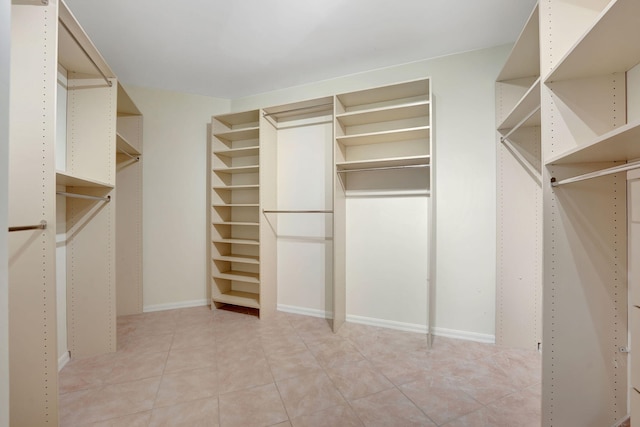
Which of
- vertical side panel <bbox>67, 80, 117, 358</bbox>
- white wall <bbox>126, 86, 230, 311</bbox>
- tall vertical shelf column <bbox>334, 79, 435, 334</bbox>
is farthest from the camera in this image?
white wall <bbox>126, 86, 230, 311</bbox>

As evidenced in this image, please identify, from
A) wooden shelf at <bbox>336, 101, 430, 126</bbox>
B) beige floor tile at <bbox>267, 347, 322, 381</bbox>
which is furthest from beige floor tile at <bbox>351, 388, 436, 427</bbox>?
wooden shelf at <bbox>336, 101, 430, 126</bbox>

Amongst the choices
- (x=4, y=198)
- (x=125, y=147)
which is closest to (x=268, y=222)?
(x=125, y=147)

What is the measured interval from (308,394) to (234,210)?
2297mm

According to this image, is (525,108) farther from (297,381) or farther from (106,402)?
(106,402)

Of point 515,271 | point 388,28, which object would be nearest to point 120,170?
point 388,28

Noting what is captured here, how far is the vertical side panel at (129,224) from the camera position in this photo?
299 centimetres

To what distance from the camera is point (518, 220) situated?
2.24 m

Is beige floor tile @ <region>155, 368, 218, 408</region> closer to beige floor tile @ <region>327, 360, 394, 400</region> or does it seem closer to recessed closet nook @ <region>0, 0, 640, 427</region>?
recessed closet nook @ <region>0, 0, 640, 427</region>

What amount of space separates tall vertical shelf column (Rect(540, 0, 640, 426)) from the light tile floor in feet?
1.19

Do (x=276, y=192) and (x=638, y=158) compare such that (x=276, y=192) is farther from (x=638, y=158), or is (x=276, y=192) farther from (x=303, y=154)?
(x=638, y=158)

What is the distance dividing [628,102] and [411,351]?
2060 mm

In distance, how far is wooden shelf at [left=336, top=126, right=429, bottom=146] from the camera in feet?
7.67

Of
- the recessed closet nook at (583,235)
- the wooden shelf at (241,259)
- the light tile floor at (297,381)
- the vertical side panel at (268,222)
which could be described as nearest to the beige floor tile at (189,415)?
the light tile floor at (297,381)

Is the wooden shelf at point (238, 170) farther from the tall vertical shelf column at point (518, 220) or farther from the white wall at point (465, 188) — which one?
the tall vertical shelf column at point (518, 220)
